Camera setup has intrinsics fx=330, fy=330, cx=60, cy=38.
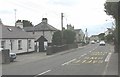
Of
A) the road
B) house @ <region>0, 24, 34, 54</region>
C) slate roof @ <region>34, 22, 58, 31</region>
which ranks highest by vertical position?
slate roof @ <region>34, 22, 58, 31</region>

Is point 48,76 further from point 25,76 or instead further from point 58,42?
point 58,42

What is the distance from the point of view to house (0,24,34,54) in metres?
45.9

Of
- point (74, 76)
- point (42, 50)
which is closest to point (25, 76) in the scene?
point (74, 76)

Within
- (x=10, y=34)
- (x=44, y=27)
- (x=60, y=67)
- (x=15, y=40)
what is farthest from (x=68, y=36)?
(x=60, y=67)

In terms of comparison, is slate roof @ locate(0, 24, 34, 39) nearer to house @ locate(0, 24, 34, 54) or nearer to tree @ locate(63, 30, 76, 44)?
house @ locate(0, 24, 34, 54)

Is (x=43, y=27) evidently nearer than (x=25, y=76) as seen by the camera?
No

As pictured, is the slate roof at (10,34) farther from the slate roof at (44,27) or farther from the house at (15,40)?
the slate roof at (44,27)

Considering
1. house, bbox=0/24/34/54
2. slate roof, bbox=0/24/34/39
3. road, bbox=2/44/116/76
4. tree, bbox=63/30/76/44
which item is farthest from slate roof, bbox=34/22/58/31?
road, bbox=2/44/116/76

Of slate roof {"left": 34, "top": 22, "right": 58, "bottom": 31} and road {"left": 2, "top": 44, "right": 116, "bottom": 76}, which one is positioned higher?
slate roof {"left": 34, "top": 22, "right": 58, "bottom": 31}

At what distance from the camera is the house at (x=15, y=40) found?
45.9m

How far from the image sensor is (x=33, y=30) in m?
89.5

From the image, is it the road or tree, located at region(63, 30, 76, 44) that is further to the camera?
tree, located at region(63, 30, 76, 44)

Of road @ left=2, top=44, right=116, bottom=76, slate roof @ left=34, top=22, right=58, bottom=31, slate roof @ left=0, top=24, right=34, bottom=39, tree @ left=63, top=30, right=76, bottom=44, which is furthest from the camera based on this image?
slate roof @ left=34, top=22, right=58, bottom=31

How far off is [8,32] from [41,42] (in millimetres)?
12437
